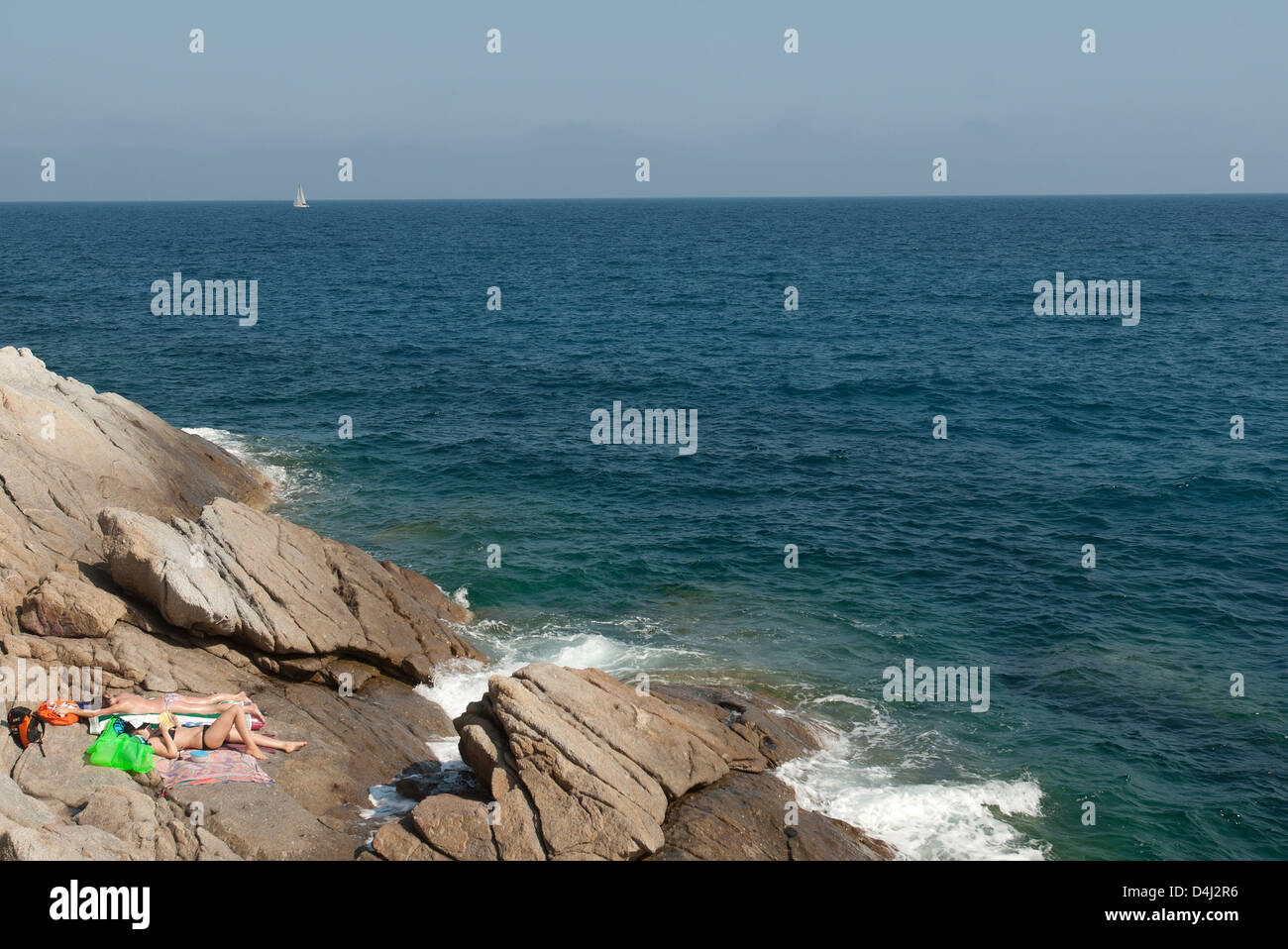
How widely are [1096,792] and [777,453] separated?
2708cm

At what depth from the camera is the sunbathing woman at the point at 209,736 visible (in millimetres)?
19734

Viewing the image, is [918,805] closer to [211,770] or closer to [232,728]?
[232,728]

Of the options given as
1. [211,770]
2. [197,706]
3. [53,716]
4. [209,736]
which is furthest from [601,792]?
[53,716]

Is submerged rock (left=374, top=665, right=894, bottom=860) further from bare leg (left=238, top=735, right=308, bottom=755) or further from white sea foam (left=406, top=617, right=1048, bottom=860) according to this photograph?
bare leg (left=238, top=735, right=308, bottom=755)

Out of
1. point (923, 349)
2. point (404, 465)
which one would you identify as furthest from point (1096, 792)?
point (923, 349)

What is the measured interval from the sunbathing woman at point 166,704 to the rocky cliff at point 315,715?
2.54 feet

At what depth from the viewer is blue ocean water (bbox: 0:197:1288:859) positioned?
26.5 meters

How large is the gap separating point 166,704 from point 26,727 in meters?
2.52

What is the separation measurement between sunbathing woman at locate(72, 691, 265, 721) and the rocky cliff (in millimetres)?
776

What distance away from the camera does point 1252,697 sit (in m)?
29.0

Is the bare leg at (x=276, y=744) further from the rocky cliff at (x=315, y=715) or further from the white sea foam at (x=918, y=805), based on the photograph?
the white sea foam at (x=918, y=805)

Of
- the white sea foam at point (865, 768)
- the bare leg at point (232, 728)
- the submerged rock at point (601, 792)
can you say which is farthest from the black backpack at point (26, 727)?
the white sea foam at point (865, 768)

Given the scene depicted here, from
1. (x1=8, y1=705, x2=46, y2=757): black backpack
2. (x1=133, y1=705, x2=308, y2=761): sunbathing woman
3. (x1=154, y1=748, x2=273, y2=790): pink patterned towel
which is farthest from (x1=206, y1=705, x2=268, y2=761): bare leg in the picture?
(x1=8, y1=705, x2=46, y2=757): black backpack

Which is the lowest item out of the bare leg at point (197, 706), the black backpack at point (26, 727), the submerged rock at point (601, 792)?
the submerged rock at point (601, 792)
